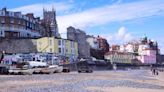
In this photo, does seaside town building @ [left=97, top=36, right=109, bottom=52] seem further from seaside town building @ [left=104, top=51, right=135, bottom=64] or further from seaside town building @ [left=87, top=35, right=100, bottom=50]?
seaside town building @ [left=104, top=51, right=135, bottom=64]

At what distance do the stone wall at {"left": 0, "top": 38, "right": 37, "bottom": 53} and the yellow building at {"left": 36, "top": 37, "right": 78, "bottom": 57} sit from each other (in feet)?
9.29

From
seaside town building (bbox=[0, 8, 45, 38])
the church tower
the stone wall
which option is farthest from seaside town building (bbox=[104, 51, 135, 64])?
the stone wall

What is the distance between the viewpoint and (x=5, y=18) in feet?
340

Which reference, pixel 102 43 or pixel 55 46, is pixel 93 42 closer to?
pixel 102 43

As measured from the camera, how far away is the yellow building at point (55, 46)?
101875mm

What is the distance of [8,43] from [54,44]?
1263 centimetres

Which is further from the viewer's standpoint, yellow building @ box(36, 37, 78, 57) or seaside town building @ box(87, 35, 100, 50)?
seaside town building @ box(87, 35, 100, 50)

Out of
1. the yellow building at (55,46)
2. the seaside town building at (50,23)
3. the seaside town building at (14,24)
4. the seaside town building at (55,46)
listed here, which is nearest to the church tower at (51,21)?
the seaside town building at (50,23)

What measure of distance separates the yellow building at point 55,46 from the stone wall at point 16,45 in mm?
2830

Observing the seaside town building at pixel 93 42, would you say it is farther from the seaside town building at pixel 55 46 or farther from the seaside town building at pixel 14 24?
the seaside town building at pixel 14 24

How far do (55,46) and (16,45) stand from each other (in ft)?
37.3

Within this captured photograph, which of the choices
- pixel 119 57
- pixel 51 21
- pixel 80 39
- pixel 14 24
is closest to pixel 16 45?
pixel 14 24

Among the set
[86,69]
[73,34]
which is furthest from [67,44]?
[86,69]

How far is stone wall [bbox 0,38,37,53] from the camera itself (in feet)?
317
